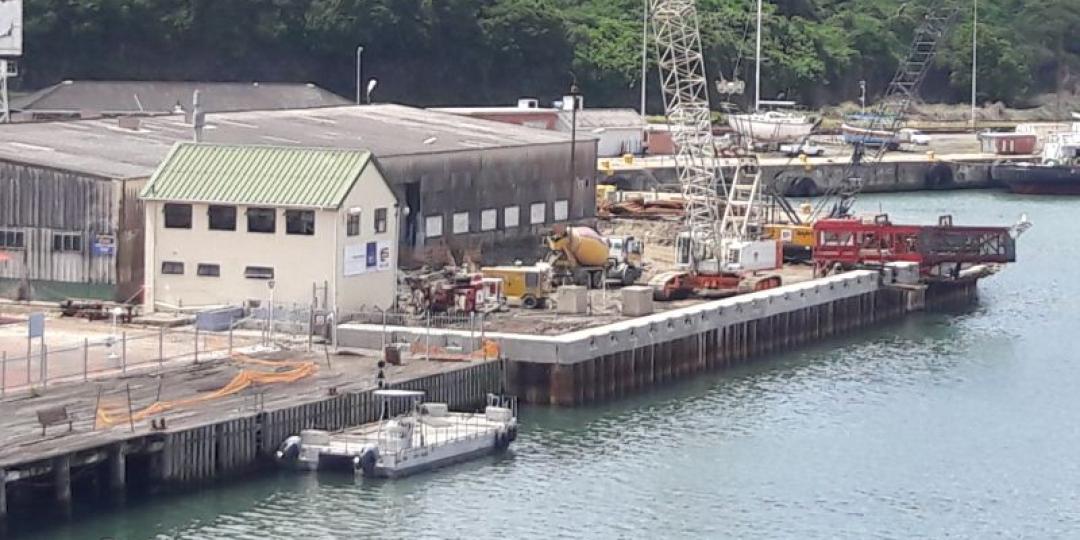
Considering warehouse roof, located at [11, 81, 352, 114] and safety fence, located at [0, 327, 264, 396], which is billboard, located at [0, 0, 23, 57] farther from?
warehouse roof, located at [11, 81, 352, 114]

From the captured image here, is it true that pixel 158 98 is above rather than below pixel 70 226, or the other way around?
above

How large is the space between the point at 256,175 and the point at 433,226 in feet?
35.6

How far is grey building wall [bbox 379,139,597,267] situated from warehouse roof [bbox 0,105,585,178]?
41cm

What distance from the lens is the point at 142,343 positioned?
165ft

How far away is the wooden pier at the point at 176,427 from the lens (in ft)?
132

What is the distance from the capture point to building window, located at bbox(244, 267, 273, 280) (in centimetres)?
5356

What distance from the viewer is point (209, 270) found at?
54.0 m

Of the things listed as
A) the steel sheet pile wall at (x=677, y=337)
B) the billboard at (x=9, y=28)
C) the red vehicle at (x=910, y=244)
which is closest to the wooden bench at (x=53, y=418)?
the steel sheet pile wall at (x=677, y=337)

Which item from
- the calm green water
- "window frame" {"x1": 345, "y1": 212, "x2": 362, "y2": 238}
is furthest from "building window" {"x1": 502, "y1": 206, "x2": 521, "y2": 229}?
"window frame" {"x1": 345, "y1": 212, "x2": 362, "y2": 238}

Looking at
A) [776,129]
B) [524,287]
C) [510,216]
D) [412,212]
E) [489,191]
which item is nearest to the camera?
[524,287]

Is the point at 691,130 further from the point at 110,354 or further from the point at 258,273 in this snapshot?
the point at 110,354

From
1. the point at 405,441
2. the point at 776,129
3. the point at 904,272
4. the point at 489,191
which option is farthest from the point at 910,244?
the point at 776,129

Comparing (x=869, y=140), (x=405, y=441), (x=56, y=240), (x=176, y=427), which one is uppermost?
(x=869, y=140)

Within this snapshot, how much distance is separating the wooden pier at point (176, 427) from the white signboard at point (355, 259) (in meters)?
4.80
